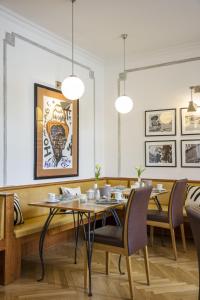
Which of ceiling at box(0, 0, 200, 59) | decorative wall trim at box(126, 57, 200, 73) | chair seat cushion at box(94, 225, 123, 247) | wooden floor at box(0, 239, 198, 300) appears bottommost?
wooden floor at box(0, 239, 198, 300)

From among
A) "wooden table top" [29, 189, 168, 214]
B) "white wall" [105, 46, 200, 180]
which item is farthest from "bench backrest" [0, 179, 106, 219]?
"white wall" [105, 46, 200, 180]

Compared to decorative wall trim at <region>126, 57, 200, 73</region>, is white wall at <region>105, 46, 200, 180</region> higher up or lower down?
lower down

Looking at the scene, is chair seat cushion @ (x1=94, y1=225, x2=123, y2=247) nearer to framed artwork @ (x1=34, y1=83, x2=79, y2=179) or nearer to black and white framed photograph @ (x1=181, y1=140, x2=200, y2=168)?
framed artwork @ (x1=34, y1=83, x2=79, y2=179)

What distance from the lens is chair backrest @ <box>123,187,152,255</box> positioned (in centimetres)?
253

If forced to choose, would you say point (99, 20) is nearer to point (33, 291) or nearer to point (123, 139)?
point (123, 139)

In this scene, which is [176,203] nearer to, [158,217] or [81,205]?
[158,217]

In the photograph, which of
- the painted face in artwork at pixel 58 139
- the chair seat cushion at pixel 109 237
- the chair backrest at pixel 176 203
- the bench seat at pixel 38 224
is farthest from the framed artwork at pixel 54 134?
the chair backrest at pixel 176 203

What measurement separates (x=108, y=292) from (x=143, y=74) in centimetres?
362

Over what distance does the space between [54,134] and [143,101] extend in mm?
1724

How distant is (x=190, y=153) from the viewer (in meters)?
4.69

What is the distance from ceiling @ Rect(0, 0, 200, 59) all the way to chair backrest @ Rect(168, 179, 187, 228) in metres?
2.03

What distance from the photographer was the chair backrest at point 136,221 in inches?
99.4

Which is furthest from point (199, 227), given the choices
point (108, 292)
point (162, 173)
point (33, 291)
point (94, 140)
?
point (94, 140)

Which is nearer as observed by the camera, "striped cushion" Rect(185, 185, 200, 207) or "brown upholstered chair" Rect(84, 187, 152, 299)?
"brown upholstered chair" Rect(84, 187, 152, 299)
